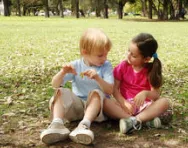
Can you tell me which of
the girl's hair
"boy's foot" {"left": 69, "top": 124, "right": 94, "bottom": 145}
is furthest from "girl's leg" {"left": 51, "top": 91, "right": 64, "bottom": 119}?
the girl's hair

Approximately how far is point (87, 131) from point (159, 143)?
81cm

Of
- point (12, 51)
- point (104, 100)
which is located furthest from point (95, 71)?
point (12, 51)

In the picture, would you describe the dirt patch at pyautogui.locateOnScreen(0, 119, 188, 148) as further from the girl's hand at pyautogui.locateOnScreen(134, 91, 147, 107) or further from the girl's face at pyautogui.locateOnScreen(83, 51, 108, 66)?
the girl's face at pyautogui.locateOnScreen(83, 51, 108, 66)

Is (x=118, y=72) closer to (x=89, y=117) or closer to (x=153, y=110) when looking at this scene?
(x=153, y=110)

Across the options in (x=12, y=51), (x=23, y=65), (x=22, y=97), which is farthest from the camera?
(x=12, y=51)

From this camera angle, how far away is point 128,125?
4.34m

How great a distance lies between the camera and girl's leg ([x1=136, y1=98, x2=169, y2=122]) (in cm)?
455

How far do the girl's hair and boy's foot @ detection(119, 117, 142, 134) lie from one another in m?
0.50

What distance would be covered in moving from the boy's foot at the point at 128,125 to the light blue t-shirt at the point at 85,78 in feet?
1.52

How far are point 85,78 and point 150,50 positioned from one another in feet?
2.69

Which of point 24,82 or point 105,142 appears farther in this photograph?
point 24,82

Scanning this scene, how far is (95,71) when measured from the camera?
13.9 feet

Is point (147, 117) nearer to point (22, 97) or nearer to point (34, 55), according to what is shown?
point (22, 97)

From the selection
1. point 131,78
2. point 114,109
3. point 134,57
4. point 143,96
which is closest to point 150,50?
point 134,57
